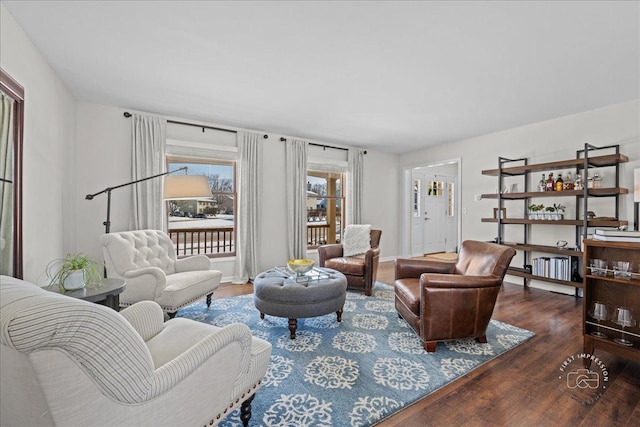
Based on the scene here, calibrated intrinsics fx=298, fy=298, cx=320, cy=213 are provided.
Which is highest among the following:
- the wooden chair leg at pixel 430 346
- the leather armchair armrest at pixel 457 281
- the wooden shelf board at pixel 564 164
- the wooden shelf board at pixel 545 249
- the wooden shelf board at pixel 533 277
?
the wooden shelf board at pixel 564 164

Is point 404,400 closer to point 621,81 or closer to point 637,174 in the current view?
point 637,174

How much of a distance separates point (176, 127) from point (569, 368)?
508 centimetres

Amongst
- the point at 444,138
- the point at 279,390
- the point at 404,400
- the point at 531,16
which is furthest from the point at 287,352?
the point at 444,138

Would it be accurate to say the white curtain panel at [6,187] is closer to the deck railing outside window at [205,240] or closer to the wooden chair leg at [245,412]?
the wooden chair leg at [245,412]

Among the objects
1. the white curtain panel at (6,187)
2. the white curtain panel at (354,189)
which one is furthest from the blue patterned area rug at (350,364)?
the white curtain panel at (354,189)

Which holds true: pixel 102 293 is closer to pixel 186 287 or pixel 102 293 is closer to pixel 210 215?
pixel 186 287

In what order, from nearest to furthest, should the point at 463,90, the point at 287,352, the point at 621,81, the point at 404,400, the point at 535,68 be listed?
the point at 404,400
the point at 287,352
the point at 535,68
the point at 621,81
the point at 463,90

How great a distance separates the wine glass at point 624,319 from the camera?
1953 millimetres

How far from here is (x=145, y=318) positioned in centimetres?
168

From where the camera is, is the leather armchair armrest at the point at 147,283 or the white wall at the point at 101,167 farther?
the white wall at the point at 101,167

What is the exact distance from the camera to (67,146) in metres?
3.42

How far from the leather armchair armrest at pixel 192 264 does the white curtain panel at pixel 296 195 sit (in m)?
1.86

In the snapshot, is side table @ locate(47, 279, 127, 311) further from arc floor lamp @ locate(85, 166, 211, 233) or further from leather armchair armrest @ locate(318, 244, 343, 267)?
leather armchair armrest @ locate(318, 244, 343, 267)

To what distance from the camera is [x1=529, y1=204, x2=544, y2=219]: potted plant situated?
4344 mm
